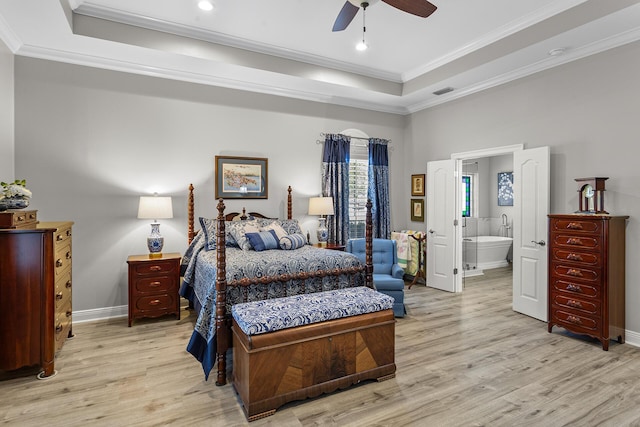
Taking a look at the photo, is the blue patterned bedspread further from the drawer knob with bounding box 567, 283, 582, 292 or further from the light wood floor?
the drawer knob with bounding box 567, 283, 582, 292

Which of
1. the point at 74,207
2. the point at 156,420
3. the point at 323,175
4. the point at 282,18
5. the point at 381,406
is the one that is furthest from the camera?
the point at 323,175

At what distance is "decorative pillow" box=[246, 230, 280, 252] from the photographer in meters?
3.97

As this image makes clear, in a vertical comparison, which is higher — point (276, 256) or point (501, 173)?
point (501, 173)

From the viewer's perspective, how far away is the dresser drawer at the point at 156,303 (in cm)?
401

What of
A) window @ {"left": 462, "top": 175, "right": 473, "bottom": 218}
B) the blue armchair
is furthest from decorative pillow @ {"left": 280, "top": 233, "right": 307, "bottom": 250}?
window @ {"left": 462, "top": 175, "right": 473, "bottom": 218}

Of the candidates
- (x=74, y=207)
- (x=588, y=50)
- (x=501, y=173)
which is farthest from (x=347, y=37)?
(x=501, y=173)

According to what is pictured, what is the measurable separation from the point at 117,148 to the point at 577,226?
529 centimetres

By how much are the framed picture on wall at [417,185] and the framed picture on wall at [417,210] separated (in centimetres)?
13

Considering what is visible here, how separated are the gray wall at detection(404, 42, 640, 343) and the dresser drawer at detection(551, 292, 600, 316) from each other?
45 centimetres

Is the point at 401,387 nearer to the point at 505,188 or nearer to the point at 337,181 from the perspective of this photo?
the point at 337,181

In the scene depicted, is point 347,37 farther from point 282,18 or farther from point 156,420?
point 156,420

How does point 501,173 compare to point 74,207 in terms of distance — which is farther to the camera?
point 501,173

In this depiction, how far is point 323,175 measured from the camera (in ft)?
18.6

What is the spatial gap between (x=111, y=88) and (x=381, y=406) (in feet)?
14.8
